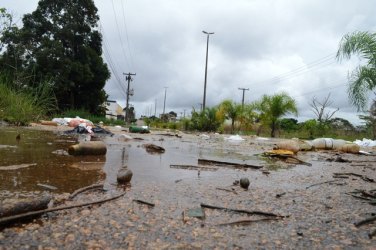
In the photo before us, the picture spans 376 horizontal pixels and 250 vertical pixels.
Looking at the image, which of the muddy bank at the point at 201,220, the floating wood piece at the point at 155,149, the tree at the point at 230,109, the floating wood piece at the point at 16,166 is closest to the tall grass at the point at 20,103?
the floating wood piece at the point at 155,149

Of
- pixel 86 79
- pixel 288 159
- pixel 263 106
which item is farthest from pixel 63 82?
pixel 288 159

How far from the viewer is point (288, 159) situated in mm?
6707

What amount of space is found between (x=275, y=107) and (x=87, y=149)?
22.2 meters

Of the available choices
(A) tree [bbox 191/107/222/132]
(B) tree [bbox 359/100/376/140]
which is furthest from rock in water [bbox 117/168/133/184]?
(A) tree [bbox 191/107/222/132]

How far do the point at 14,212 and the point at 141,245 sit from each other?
854 millimetres

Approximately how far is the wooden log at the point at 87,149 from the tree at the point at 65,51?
19659mm

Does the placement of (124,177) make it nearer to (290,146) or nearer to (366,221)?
(366,221)

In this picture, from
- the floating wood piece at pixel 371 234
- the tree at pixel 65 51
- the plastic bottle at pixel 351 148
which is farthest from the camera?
the tree at pixel 65 51

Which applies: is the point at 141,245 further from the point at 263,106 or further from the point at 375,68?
the point at 263,106

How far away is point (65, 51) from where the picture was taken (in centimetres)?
2644

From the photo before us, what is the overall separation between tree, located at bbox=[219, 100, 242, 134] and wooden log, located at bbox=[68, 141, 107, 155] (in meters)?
24.6

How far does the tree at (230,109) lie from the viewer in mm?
29831

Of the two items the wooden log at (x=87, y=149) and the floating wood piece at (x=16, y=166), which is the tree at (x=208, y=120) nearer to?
the wooden log at (x=87, y=149)

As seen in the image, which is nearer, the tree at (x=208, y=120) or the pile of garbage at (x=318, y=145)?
the pile of garbage at (x=318, y=145)
